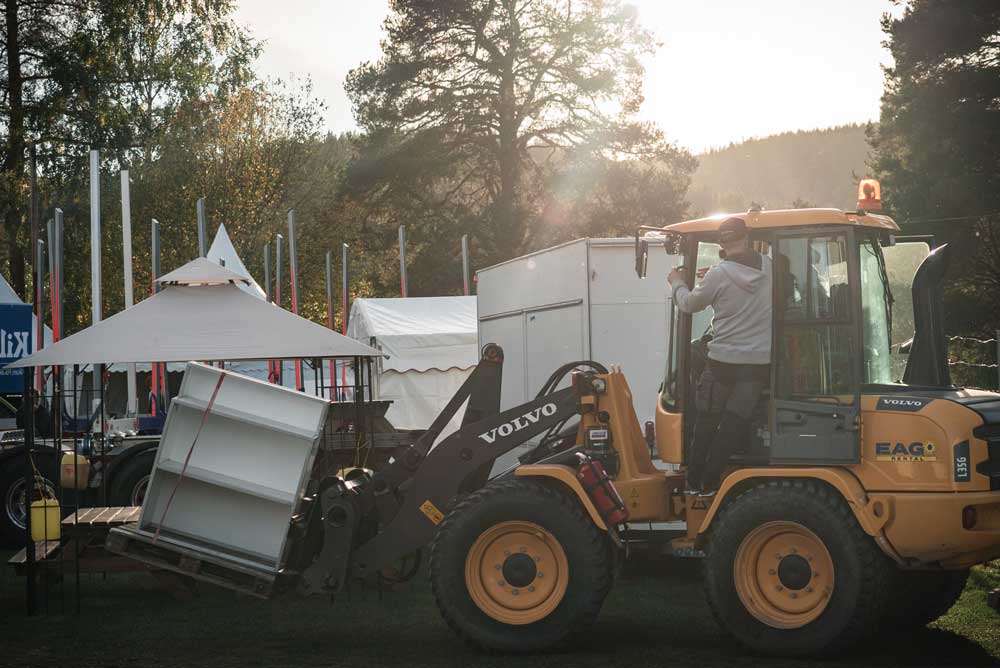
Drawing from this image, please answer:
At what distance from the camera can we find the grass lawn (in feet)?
23.3

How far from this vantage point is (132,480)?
12.8m

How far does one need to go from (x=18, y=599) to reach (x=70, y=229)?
30.3 m

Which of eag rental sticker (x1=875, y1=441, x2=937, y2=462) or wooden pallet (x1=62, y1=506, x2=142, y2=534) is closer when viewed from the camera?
eag rental sticker (x1=875, y1=441, x2=937, y2=462)

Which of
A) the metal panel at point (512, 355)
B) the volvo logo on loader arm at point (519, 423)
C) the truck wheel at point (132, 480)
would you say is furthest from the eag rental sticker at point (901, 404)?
the truck wheel at point (132, 480)

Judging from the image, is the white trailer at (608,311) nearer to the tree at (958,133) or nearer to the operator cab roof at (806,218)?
the operator cab roof at (806,218)

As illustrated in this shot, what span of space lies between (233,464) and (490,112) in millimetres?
30262

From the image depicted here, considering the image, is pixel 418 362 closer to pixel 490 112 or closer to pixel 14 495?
pixel 14 495

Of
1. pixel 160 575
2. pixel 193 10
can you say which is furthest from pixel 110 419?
pixel 193 10

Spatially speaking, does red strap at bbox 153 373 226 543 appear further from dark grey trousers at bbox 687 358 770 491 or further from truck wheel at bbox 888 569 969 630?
truck wheel at bbox 888 569 969 630

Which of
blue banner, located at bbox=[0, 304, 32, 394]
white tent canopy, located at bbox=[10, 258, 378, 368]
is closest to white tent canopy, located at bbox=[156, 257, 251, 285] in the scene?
white tent canopy, located at bbox=[10, 258, 378, 368]

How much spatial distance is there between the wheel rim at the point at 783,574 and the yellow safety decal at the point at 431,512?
1.98 metres

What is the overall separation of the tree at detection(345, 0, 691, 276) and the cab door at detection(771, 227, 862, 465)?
29530mm

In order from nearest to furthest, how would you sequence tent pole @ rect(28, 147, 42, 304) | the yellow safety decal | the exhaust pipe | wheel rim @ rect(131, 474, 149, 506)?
1. the exhaust pipe
2. the yellow safety decal
3. wheel rim @ rect(131, 474, 149, 506)
4. tent pole @ rect(28, 147, 42, 304)

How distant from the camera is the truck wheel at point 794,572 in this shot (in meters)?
6.73
